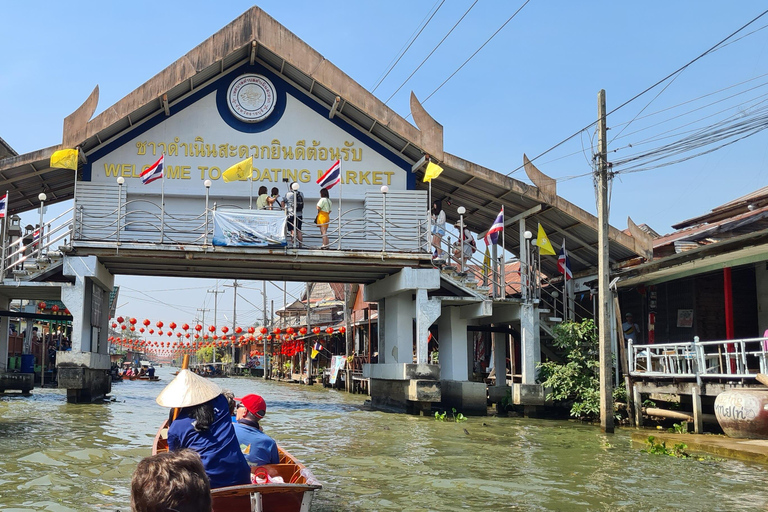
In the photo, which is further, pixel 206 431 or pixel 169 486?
pixel 206 431

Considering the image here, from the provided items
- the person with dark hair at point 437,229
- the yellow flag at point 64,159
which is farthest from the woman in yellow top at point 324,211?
the yellow flag at point 64,159

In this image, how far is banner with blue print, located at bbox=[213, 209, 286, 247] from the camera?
19.9m

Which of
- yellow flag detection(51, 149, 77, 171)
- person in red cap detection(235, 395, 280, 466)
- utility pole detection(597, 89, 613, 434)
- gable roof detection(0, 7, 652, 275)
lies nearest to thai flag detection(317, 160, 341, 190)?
gable roof detection(0, 7, 652, 275)

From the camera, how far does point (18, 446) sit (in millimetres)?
13117

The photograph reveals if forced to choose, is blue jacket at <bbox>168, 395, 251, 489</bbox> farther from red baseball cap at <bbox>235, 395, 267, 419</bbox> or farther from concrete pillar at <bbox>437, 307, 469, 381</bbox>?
concrete pillar at <bbox>437, 307, 469, 381</bbox>

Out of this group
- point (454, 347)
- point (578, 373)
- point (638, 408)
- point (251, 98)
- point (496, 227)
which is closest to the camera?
point (638, 408)

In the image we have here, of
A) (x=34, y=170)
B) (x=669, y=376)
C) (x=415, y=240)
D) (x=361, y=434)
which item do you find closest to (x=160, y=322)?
(x=34, y=170)

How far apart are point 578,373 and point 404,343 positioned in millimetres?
5362

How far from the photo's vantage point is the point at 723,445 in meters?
12.6

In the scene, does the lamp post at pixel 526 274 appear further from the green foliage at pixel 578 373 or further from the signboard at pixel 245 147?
the signboard at pixel 245 147

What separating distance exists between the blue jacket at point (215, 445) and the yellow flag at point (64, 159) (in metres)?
15.9

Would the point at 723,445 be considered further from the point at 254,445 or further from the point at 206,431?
the point at 206,431

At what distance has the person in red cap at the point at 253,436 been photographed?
7758 mm

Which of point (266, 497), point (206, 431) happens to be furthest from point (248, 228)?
point (266, 497)
